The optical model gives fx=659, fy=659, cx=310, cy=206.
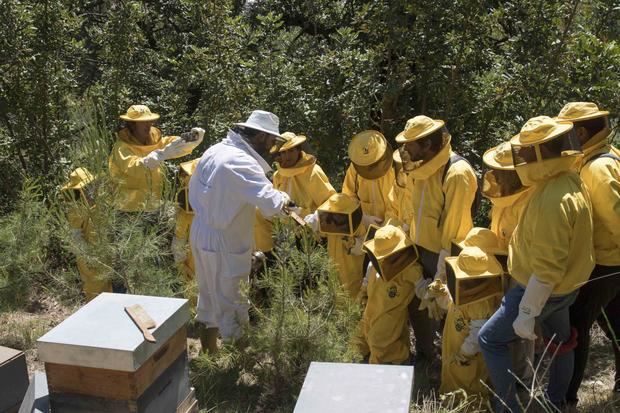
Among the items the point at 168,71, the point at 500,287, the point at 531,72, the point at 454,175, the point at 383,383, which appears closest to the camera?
the point at 383,383

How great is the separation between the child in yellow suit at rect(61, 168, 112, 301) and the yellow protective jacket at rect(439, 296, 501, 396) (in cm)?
241

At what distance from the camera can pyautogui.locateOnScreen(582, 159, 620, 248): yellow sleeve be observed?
11.7 ft

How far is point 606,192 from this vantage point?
3.59 m

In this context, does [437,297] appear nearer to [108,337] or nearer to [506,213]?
[506,213]

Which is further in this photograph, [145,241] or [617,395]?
[145,241]

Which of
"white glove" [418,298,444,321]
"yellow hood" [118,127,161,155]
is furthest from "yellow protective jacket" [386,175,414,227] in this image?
"yellow hood" [118,127,161,155]

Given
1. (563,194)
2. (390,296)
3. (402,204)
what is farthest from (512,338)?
(402,204)

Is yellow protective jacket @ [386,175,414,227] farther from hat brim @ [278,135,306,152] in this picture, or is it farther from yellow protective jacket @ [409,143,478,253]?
hat brim @ [278,135,306,152]

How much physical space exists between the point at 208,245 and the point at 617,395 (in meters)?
2.80

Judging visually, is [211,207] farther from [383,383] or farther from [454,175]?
[383,383]

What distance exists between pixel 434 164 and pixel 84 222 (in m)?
2.81

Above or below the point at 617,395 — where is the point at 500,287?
above

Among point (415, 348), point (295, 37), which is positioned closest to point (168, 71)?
point (295, 37)

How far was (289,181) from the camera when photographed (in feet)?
17.8
